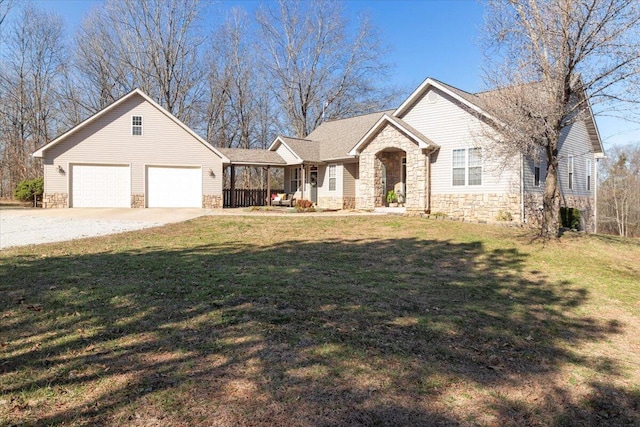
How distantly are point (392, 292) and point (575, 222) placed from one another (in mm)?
15218

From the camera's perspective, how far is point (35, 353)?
11.8 ft

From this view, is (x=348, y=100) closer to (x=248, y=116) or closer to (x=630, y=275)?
(x=248, y=116)

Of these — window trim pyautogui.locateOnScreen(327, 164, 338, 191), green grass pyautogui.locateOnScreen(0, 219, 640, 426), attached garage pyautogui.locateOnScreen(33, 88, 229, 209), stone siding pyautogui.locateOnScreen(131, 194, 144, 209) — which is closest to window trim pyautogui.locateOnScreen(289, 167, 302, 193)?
window trim pyautogui.locateOnScreen(327, 164, 338, 191)

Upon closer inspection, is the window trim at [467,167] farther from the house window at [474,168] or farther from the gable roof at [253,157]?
the gable roof at [253,157]

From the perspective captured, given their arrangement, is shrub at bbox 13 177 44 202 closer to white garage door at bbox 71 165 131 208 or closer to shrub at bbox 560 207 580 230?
white garage door at bbox 71 165 131 208

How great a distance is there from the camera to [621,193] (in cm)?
3725

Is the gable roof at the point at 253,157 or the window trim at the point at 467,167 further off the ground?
the gable roof at the point at 253,157

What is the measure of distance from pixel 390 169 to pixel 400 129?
106 inches

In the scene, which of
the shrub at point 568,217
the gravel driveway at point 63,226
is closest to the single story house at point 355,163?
the shrub at point 568,217

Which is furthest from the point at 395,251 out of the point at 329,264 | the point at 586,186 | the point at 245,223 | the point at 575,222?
the point at 586,186

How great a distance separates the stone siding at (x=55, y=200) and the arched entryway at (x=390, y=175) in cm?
1518

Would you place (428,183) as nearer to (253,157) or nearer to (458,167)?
(458,167)

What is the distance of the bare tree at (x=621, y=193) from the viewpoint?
36438mm

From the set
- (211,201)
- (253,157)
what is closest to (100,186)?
(211,201)
